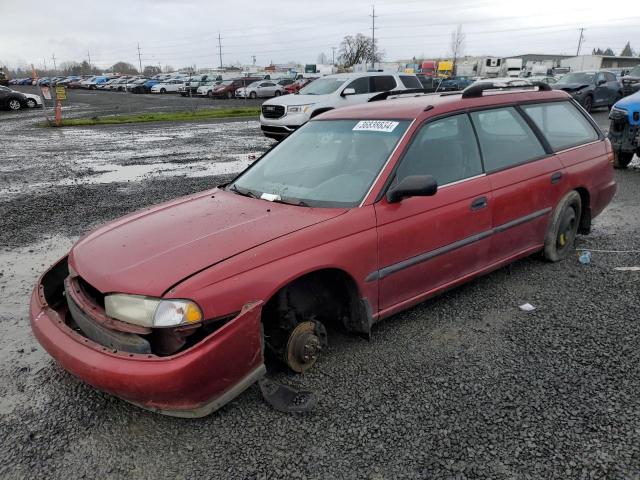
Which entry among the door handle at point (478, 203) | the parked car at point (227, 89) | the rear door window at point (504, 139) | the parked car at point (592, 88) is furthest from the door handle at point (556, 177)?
the parked car at point (227, 89)

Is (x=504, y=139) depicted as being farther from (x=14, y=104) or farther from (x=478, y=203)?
(x=14, y=104)

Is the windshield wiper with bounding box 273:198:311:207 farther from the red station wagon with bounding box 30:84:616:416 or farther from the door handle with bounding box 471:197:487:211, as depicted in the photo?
the door handle with bounding box 471:197:487:211

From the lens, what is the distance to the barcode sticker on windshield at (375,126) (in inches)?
145

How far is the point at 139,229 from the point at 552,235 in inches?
140

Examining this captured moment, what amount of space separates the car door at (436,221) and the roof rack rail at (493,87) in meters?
0.33

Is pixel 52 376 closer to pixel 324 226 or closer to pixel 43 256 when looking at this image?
pixel 324 226

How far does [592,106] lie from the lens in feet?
68.4

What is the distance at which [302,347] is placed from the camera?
10.1ft

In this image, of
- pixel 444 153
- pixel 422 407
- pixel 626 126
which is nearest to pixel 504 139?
pixel 444 153

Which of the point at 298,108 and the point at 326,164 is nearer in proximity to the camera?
the point at 326,164

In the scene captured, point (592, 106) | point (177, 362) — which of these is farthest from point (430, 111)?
point (592, 106)

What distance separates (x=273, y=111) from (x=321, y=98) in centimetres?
145

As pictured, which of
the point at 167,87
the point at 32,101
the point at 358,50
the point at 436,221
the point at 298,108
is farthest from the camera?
the point at 358,50

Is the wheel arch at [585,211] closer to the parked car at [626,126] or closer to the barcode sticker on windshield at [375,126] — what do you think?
the barcode sticker on windshield at [375,126]
